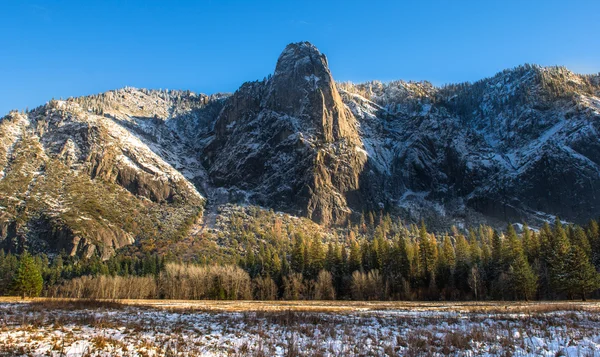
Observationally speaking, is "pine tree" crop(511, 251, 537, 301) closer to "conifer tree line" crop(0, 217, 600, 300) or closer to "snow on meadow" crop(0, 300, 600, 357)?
"conifer tree line" crop(0, 217, 600, 300)

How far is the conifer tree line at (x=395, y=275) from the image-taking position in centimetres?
6969

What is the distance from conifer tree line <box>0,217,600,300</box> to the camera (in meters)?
69.7

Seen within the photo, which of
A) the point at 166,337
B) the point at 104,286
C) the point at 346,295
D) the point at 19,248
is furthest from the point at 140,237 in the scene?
the point at 166,337

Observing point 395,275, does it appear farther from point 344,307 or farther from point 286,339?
point 286,339

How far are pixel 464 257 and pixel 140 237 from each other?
162 meters

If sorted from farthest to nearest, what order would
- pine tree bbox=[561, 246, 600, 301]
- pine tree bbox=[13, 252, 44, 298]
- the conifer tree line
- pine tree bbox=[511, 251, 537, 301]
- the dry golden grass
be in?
pine tree bbox=[13, 252, 44, 298] → the conifer tree line → pine tree bbox=[511, 251, 537, 301] → pine tree bbox=[561, 246, 600, 301] → the dry golden grass

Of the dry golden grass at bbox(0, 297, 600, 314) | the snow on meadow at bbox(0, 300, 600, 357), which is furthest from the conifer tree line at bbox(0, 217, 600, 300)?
the snow on meadow at bbox(0, 300, 600, 357)

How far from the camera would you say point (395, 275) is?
3659 inches

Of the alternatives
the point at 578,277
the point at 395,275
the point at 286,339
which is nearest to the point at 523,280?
the point at 578,277

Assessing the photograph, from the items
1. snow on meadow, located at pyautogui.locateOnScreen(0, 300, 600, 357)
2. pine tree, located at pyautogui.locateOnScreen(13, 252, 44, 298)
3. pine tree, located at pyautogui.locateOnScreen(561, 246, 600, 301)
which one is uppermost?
pine tree, located at pyautogui.locateOnScreen(561, 246, 600, 301)

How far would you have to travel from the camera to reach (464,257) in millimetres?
88125

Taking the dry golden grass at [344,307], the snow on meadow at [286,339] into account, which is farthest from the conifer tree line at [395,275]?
the snow on meadow at [286,339]

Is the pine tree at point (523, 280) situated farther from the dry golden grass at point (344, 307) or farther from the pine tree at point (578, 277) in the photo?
the dry golden grass at point (344, 307)

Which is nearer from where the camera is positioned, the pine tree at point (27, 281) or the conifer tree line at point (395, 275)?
the conifer tree line at point (395, 275)
